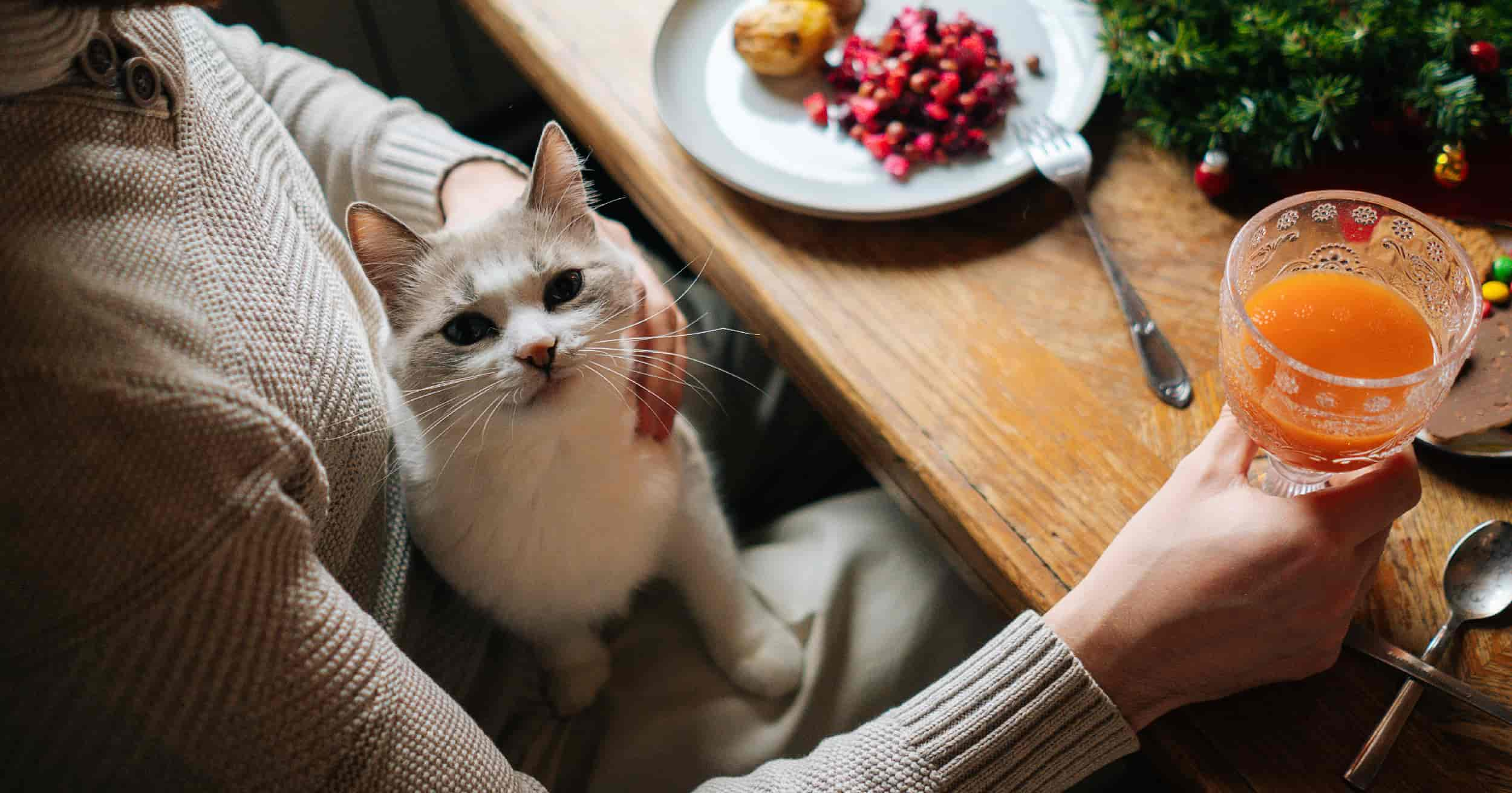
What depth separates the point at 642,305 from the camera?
92 cm

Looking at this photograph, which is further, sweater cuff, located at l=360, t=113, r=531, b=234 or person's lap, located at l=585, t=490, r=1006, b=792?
sweater cuff, located at l=360, t=113, r=531, b=234

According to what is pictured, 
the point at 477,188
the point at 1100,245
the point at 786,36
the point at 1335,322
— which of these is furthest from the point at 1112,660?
the point at 477,188

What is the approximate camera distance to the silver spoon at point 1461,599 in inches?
23.8

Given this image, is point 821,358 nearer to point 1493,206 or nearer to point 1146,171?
point 1146,171

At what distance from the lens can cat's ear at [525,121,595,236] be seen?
82 cm

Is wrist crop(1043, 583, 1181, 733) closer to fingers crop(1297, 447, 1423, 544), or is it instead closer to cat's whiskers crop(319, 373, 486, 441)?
fingers crop(1297, 447, 1423, 544)

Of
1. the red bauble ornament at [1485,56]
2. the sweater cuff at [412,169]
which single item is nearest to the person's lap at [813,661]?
the sweater cuff at [412,169]

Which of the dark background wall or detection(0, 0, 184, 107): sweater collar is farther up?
detection(0, 0, 184, 107): sweater collar

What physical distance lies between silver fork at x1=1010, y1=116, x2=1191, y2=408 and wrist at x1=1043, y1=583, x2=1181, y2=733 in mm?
228

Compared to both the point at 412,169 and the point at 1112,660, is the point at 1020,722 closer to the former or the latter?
the point at 1112,660

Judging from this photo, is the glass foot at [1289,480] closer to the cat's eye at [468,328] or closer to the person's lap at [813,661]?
the person's lap at [813,661]

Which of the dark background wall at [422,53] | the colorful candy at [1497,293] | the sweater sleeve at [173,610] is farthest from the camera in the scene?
the dark background wall at [422,53]

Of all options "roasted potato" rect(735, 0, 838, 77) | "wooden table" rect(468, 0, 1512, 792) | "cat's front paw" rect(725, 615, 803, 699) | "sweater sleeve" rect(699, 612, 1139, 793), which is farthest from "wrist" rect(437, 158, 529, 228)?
"sweater sleeve" rect(699, 612, 1139, 793)

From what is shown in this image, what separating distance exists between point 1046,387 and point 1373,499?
27cm
